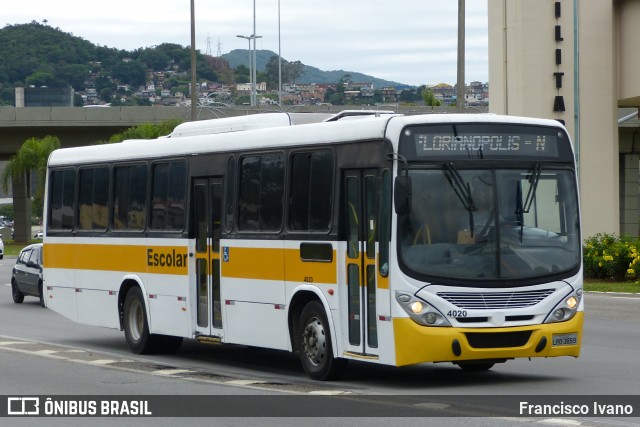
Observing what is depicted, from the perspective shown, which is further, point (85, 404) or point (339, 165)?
point (339, 165)

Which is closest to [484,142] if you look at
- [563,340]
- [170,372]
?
[563,340]

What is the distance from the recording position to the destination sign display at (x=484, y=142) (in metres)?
13.5

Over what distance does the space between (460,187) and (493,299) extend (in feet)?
3.90

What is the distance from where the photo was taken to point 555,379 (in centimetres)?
1418

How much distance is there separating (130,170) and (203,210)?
230cm

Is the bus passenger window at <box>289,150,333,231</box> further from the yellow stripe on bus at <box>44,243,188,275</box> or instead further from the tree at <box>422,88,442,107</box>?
the tree at <box>422,88,442,107</box>

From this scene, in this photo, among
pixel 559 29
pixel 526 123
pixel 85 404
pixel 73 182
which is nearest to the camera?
pixel 85 404

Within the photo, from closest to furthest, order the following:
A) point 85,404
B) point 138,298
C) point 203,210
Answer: point 85,404
point 203,210
point 138,298

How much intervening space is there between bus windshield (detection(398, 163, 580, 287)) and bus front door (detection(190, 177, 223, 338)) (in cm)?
392

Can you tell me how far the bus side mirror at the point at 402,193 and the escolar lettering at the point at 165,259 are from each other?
4898 mm

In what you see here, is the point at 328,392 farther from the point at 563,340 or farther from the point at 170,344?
the point at 170,344

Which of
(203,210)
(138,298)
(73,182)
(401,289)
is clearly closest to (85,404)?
(401,289)

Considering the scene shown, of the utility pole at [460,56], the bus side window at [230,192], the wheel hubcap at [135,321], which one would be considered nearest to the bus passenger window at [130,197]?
the wheel hubcap at [135,321]

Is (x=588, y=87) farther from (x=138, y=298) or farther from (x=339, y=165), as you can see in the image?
(x=339, y=165)
